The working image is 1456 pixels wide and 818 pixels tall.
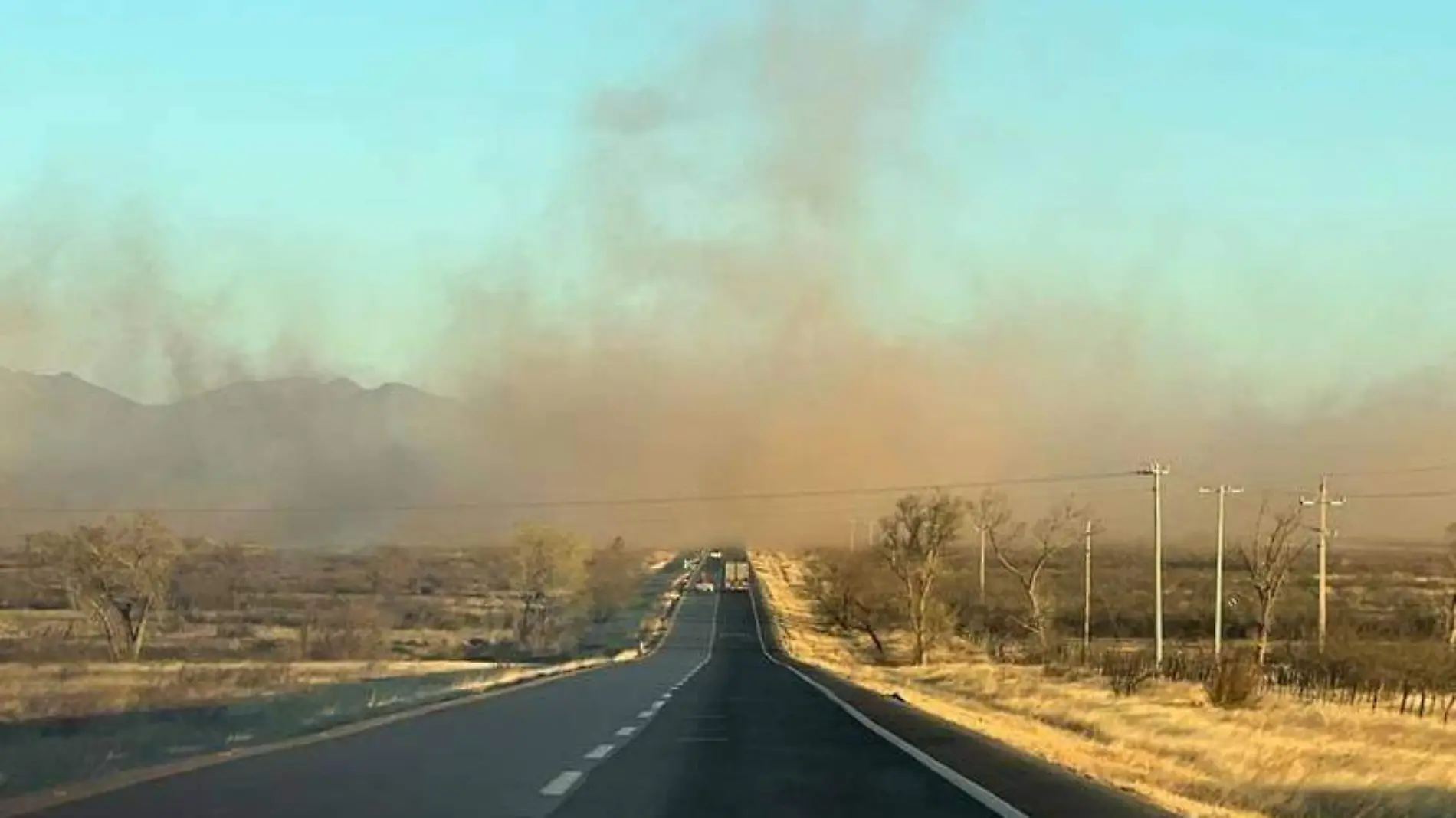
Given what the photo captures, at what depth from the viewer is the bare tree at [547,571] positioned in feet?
510

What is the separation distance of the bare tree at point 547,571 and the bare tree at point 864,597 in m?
32.3

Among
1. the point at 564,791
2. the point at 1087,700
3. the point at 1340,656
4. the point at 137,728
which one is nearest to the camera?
the point at 564,791

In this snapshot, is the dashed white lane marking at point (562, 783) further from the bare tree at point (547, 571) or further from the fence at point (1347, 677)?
the bare tree at point (547, 571)

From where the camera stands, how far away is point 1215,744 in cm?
3406

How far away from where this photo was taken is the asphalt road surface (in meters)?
14.8

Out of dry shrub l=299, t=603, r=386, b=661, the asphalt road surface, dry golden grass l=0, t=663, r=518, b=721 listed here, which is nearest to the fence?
the asphalt road surface

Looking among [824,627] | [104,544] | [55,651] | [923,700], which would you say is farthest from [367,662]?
[824,627]

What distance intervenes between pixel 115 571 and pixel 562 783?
8771 centimetres

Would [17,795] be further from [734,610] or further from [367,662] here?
[734,610]

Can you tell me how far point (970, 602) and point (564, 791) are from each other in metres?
122

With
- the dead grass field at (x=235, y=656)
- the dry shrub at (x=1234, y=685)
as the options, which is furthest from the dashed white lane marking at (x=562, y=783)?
the dry shrub at (x=1234, y=685)

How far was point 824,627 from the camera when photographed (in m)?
142

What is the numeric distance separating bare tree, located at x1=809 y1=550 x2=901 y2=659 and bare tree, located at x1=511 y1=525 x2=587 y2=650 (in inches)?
1273

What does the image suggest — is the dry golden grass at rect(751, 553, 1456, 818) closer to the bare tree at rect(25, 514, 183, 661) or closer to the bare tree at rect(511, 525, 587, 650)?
the bare tree at rect(25, 514, 183, 661)
